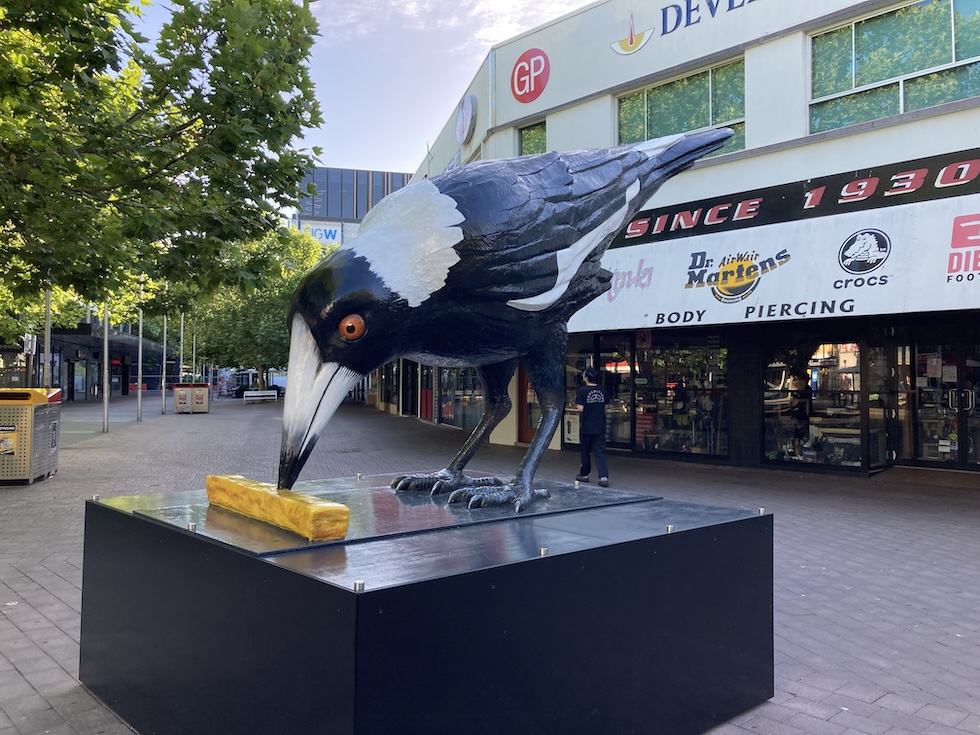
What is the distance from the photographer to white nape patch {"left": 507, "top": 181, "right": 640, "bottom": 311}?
10.9 ft

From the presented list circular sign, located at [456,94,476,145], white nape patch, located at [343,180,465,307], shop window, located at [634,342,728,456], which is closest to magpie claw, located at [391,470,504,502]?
white nape patch, located at [343,180,465,307]

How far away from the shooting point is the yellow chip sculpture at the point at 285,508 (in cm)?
262

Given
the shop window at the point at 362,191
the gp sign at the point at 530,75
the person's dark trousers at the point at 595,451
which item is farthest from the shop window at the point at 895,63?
the shop window at the point at 362,191

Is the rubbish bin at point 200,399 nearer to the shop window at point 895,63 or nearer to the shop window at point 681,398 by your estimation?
the shop window at point 681,398

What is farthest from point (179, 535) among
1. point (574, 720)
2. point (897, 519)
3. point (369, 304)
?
point (897, 519)

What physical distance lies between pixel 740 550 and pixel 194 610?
91.8 inches

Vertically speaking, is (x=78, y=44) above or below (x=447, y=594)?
above

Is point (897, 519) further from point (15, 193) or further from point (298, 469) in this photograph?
point (15, 193)

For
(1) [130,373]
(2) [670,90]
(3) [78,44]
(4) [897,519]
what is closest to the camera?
(3) [78,44]

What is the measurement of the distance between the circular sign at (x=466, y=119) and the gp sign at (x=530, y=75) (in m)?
1.51

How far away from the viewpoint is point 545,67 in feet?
43.3

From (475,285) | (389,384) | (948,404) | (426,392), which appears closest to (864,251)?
(948,404)

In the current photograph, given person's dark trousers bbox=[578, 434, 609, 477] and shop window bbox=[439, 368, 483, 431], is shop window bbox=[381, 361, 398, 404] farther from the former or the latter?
person's dark trousers bbox=[578, 434, 609, 477]

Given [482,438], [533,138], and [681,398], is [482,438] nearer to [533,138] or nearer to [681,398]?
[681,398]
